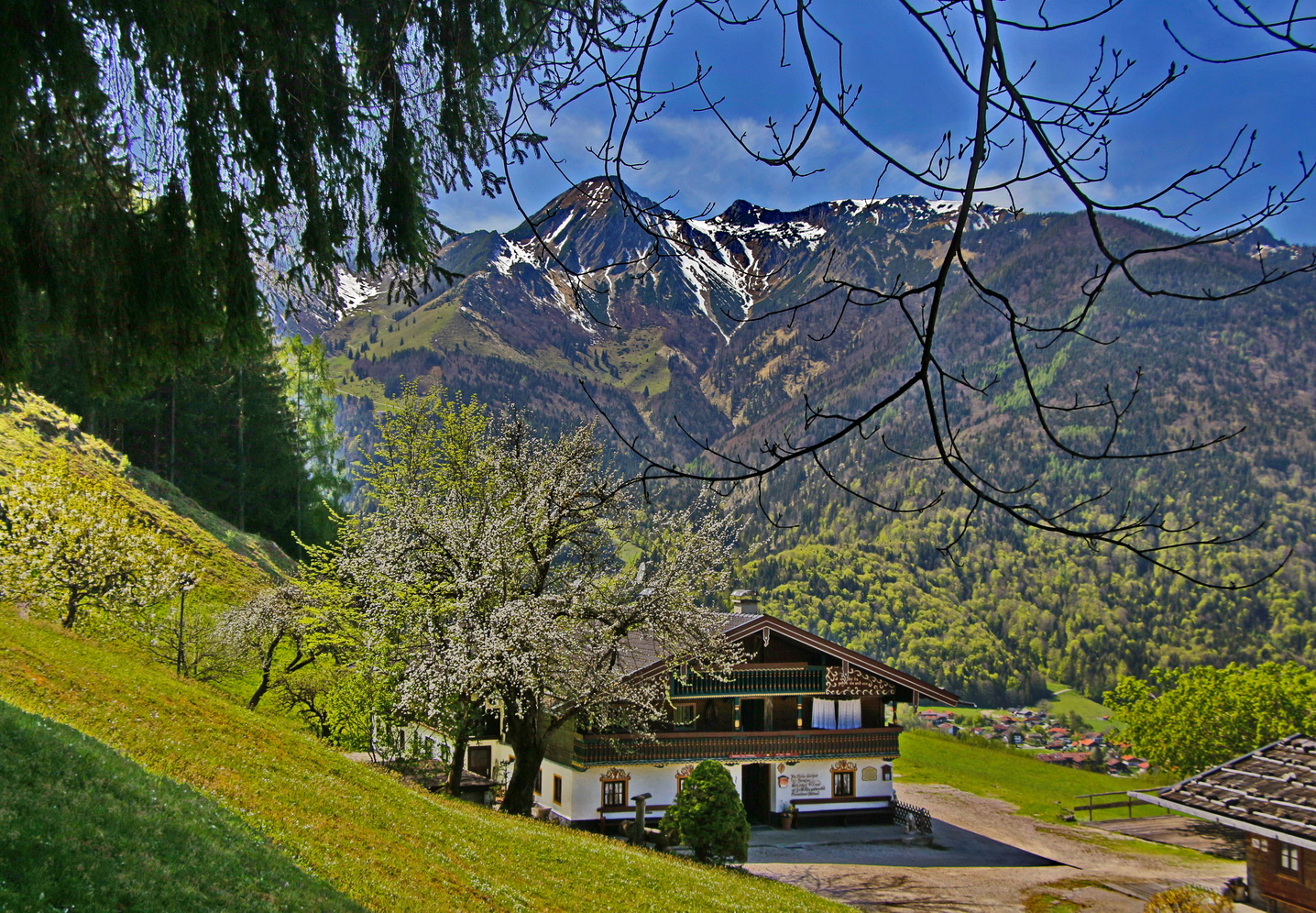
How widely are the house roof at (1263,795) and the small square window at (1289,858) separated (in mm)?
593

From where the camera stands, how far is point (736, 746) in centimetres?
2852

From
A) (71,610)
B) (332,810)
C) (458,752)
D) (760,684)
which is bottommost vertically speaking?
(458,752)

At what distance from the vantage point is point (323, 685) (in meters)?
23.7

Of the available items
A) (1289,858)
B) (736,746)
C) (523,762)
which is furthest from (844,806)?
(1289,858)

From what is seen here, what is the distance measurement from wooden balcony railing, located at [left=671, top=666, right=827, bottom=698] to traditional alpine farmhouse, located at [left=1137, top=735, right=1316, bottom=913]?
39.1 ft

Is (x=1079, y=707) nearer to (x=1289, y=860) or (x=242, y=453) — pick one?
(x=1289, y=860)

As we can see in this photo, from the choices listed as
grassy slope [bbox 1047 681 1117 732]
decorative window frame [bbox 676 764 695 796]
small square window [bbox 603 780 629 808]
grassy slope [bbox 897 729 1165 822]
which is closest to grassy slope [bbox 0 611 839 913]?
small square window [bbox 603 780 629 808]

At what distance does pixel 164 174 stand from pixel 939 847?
3041cm

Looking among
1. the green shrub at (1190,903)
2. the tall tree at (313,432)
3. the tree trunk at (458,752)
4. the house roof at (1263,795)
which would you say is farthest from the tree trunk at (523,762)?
the tall tree at (313,432)

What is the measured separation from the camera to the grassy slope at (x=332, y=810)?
887 cm

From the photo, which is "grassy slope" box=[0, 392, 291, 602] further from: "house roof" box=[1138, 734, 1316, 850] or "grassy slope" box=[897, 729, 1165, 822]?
"grassy slope" box=[897, 729, 1165, 822]

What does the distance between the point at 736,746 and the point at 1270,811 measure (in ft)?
51.5

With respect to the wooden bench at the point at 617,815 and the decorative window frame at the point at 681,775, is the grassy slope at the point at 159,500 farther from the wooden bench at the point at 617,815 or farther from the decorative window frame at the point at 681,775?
the decorative window frame at the point at 681,775

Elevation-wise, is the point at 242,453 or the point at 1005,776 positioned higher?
the point at 242,453
